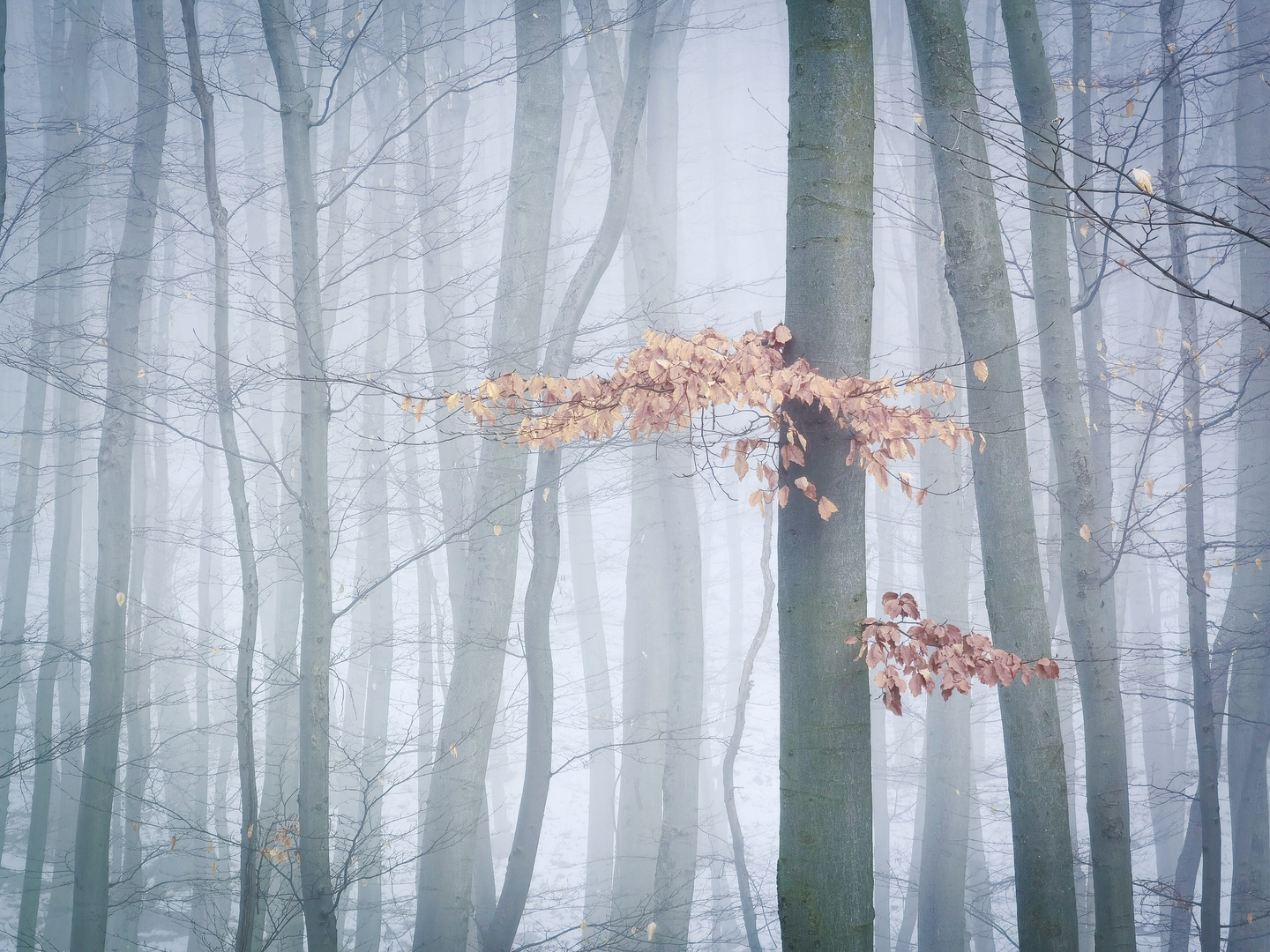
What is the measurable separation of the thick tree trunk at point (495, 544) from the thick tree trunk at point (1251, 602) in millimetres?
6324

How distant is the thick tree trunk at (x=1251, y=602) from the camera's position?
297 inches

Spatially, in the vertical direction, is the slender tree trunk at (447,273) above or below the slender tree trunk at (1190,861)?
above

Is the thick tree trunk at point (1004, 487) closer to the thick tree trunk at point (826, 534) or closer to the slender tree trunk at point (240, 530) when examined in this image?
the thick tree trunk at point (826, 534)

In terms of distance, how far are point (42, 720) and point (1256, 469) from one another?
13758 mm

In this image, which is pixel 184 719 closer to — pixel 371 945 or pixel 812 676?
pixel 371 945

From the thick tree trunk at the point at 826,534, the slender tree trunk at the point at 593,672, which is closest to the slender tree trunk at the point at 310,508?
the thick tree trunk at the point at 826,534

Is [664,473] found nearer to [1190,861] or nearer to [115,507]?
[115,507]

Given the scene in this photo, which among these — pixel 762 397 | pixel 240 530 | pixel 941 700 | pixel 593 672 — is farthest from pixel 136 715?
pixel 762 397

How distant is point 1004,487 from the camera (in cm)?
474

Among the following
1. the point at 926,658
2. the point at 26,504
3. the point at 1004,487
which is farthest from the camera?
the point at 26,504

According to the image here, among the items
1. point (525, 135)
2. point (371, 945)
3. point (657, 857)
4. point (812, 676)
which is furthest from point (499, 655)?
point (371, 945)

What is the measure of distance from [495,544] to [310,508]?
1.50 metres

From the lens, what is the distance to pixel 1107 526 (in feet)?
19.8

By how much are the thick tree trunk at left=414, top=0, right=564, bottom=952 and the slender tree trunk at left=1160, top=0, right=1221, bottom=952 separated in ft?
16.6
